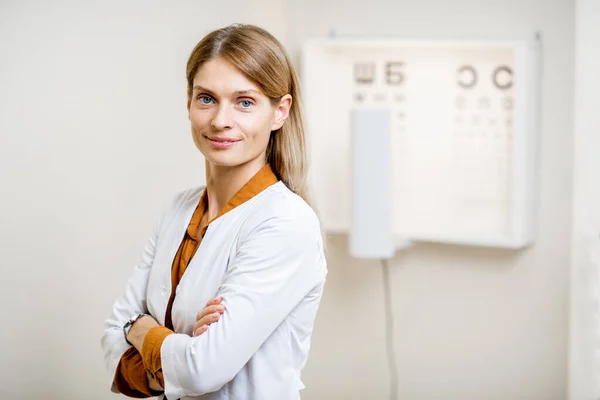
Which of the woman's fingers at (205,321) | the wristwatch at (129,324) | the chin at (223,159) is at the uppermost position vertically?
the chin at (223,159)

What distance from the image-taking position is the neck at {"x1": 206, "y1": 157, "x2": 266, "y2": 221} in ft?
5.09

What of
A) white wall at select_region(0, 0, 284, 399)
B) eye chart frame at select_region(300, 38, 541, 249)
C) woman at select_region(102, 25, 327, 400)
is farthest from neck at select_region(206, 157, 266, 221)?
eye chart frame at select_region(300, 38, 541, 249)

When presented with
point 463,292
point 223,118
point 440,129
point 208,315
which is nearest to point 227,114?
point 223,118

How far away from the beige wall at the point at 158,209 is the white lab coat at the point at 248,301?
0.66 meters

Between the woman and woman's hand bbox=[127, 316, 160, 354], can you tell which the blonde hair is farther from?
woman's hand bbox=[127, 316, 160, 354]

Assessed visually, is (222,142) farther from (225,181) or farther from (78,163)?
(78,163)

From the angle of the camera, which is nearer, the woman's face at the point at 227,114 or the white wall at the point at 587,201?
the woman's face at the point at 227,114

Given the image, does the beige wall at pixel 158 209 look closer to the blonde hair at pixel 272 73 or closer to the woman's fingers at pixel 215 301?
the blonde hair at pixel 272 73

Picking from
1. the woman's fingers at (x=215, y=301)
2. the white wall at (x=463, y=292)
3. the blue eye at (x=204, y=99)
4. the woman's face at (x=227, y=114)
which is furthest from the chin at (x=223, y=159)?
the white wall at (x=463, y=292)

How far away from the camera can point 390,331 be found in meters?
3.18

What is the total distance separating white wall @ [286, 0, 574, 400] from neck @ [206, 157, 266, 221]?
1.62m

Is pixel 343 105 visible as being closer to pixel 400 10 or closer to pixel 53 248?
pixel 400 10

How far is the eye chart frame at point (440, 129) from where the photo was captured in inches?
111

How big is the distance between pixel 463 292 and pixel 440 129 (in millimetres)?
640
